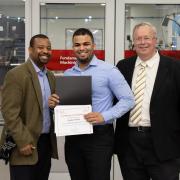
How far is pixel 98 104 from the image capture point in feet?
9.94

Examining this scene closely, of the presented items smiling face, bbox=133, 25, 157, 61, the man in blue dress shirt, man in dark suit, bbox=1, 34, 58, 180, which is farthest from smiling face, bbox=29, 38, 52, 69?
smiling face, bbox=133, 25, 157, 61

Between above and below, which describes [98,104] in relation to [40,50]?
below

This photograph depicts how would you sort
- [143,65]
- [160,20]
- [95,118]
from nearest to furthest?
[95,118]
[143,65]
[160,20]

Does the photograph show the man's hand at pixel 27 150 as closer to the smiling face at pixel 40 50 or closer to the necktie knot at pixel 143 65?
the smiling face at pixel 40 50

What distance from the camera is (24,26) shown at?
15.8 feet

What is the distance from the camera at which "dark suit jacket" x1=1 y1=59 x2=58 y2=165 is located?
2980mm

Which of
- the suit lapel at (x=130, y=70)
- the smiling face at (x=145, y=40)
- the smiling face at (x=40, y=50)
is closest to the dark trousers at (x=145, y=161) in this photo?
the suit lapel at (x=130, y=70)

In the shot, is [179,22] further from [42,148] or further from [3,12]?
[42,148]

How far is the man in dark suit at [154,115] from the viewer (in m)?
2.99

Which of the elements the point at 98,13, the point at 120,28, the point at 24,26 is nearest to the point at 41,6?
the point at 24,26

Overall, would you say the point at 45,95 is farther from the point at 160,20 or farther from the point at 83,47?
the point at 160,20

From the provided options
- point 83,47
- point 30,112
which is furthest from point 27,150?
point 83,47

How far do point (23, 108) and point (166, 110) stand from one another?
1.15 meters

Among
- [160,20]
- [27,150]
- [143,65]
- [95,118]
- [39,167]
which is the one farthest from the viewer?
[160,20]
